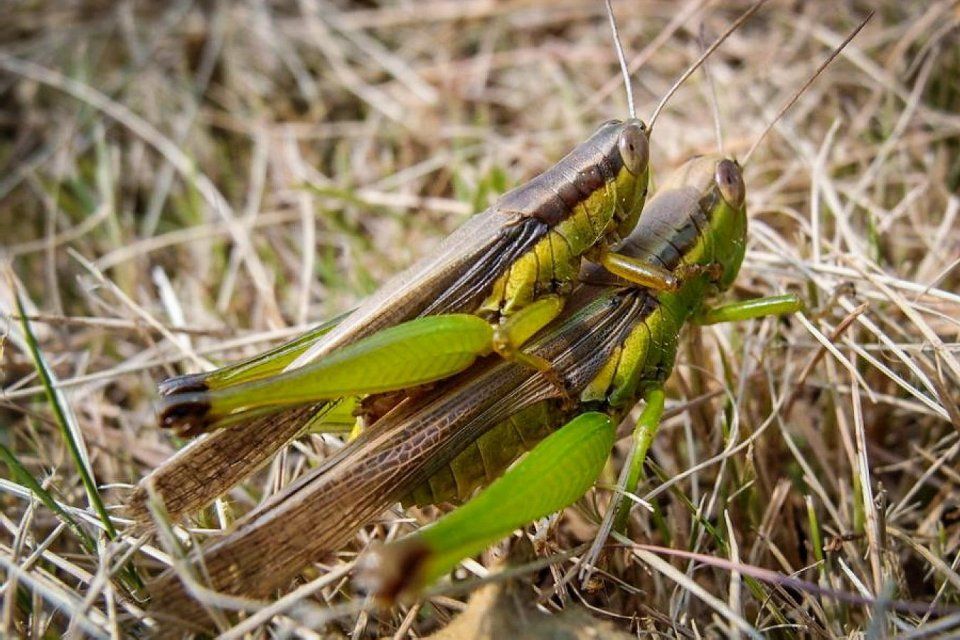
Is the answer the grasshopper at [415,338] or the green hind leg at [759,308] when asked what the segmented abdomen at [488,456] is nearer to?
the grasshopper at [415,338]

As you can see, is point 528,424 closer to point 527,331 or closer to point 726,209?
point 527,331

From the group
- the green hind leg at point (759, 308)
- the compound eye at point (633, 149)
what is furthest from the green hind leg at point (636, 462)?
the compound eye at point (633, 149)

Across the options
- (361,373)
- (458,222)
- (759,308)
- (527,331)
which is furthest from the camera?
(458,222)

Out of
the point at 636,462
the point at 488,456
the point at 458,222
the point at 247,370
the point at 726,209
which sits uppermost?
the point at 247,370

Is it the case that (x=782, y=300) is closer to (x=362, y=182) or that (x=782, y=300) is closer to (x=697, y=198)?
(x=697, y=198)

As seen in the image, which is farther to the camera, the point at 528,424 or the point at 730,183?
the point at 730,183

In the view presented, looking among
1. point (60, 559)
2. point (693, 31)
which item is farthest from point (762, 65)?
point (60, 559)

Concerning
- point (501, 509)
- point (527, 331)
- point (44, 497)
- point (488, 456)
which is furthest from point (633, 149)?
point (44, 497)
